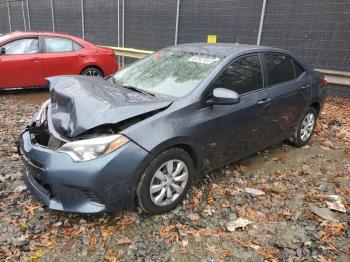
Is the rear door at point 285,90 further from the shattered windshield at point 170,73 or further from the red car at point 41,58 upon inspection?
the red car at point 41,58

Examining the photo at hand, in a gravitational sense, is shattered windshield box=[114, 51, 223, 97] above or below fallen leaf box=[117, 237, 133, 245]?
above

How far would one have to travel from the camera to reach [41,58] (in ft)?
25.7

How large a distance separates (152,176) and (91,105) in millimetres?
890

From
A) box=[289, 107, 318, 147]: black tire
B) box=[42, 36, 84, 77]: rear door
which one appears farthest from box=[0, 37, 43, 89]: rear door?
box=[289, 107, 318, 147]: black tire

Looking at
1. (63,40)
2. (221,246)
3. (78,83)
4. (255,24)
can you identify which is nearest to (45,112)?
(78,83)

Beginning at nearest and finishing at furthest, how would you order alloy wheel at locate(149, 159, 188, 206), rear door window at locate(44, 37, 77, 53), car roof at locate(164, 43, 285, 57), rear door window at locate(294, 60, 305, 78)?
alloy wheel at locate(149, 159, 188, 206) → car roof at locate(164, 43, 285, 57) → rear door window at locate(294, 60, 305, 78) → rear door window at locate(44, 37, 77, 53)

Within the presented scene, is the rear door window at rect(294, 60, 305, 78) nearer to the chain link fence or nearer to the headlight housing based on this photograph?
the headlight housing

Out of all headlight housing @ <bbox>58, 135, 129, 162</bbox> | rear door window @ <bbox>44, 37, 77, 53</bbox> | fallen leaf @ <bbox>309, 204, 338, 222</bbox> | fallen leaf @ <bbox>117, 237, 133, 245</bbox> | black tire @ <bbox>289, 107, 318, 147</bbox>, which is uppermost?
rear door window @ <bbox>44, 37, 77, 53</bbox>

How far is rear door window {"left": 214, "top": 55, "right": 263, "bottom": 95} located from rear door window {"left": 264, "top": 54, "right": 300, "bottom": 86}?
0.22 meters

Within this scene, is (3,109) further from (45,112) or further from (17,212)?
(17,212)

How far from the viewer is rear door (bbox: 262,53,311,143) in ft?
14.2

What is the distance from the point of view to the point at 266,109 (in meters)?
4.18

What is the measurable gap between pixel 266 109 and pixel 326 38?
4.92 metres

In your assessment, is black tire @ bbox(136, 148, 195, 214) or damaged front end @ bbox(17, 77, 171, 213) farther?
black tire @ bbox(136, 148, 195, 214)
